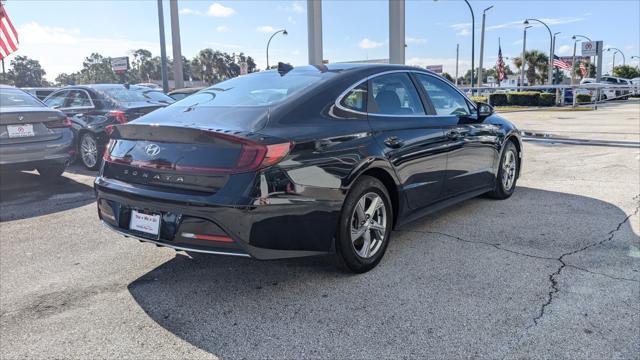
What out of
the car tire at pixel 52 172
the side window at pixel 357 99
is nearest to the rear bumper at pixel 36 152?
the car tire at pixel 52 172

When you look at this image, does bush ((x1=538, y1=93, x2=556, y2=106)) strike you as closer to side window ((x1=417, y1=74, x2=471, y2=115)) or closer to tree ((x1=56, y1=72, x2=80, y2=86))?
side window ((x1=417, y1=74, x2=471, y2=115))

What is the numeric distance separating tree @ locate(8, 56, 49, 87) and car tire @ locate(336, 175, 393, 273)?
95757 millimetres

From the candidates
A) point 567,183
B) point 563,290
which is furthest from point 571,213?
point 563,290

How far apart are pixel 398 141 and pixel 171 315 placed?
82.8 inches

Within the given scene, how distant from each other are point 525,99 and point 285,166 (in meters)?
31.5

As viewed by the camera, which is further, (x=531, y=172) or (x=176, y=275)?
(x=531, y=172)

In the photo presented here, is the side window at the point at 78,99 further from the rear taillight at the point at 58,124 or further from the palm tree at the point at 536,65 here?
the palm tree at the point at 536,65

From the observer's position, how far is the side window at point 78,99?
875 cm

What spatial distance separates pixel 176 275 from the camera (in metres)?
3.69

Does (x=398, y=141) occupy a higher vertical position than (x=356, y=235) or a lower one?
higher

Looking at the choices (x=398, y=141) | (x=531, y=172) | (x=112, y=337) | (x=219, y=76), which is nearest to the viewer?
(x=112, y=337)

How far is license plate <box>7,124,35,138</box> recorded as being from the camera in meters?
6.54

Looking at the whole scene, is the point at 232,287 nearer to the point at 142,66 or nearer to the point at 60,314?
the point at 60,314

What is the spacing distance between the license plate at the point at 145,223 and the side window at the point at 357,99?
153cm
